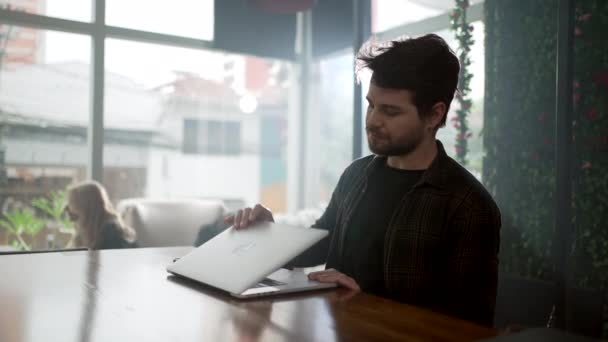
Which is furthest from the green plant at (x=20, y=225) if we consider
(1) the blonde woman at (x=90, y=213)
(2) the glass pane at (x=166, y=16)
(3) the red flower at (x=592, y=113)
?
(3) the red flower at (x=592, y=113)

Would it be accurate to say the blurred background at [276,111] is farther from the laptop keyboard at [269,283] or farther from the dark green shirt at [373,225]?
the laptop keyboard at [269,283]

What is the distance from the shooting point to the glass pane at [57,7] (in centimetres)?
443

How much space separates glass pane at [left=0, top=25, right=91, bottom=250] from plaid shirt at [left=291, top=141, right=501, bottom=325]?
364 cm

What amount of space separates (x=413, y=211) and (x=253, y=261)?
0.54 m

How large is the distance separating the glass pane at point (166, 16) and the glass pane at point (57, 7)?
185mm

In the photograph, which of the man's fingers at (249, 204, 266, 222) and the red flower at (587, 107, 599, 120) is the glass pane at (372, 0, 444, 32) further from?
the man's fingers at (249, 204, 266, 222)

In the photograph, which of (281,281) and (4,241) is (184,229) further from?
(281,281)

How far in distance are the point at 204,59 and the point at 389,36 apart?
1823mm

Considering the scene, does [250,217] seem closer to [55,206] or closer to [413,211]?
[413,211]

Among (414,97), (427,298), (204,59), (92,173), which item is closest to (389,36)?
(204,59)

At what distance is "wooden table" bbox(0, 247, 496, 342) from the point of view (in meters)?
0.93

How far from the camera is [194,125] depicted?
568cm

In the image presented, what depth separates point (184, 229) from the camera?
439cm

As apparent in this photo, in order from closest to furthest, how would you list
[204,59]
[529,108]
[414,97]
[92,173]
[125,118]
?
1. [414,97]
2. [529,108]
3. [92,173]
4. [125,118]
5. [204,59]
